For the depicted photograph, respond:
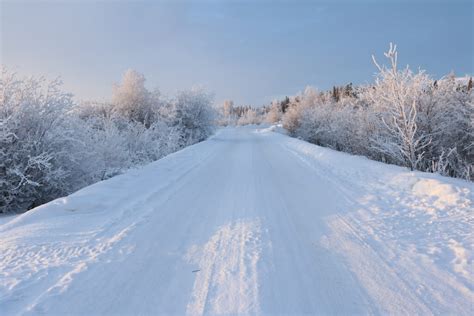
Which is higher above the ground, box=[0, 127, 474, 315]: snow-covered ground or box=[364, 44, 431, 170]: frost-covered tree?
box=[364, 44, 431, 170]: frost-covered tree

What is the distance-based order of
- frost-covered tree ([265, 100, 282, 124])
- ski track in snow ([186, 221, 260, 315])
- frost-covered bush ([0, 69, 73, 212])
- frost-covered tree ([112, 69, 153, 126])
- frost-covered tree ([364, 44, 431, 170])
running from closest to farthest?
ski track in snow ([186, 221, 260, 315])
frost-covered bush ([0, 69, 73, 212])
frost-covered tree ([364, 44, 431, 170])
frost-covered tree ([112, 69, 153, 126])
frost-covered tree ([265, 100, 282, 124])

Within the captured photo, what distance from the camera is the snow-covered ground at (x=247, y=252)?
320 centimetres

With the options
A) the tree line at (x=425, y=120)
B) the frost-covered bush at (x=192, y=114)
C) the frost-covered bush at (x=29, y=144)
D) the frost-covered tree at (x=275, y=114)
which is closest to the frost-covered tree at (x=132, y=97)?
the frost-covered bush at (x=192, y=114)

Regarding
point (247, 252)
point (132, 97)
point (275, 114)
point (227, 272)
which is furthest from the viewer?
point (275, 114)

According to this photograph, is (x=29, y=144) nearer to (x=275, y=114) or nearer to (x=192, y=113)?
(x=192, y=113)

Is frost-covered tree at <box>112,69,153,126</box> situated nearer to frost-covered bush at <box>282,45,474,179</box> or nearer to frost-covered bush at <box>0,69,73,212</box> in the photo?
frost-covered bush at <box>0,69,73,212</box>

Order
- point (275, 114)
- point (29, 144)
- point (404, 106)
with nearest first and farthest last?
point (29, 144) → point (404, 106) → point (275, 114)

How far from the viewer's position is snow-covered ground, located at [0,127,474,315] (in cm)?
320

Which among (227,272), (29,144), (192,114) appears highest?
(192,114)

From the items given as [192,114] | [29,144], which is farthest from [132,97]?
[29,144]

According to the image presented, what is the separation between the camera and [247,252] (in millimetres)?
4285

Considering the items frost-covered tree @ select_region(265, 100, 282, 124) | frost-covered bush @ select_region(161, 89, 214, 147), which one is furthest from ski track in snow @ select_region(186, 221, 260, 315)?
frost-covered tree @ select_region(265, 100, 282, 124)

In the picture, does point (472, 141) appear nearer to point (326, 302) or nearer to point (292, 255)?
point (292, 255)

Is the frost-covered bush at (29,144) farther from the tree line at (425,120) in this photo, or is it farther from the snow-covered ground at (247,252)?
the tree line at (425,120)
